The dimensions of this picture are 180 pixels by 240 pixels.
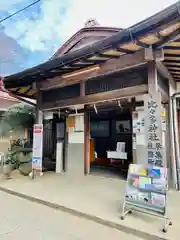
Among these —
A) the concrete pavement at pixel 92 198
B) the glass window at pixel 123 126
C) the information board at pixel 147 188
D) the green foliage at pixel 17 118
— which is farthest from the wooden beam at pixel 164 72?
the green foliage at pixel 17 118

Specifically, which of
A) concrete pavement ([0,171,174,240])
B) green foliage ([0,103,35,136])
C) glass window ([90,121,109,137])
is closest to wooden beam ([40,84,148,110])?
concrete pavement ([0,171,174,240])

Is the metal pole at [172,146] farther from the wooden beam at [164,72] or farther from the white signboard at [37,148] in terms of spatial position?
the white signboard at [37,148]

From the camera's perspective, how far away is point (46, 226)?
10.4 feet

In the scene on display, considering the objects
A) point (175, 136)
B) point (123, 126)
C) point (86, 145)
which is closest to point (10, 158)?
point (86, 145)

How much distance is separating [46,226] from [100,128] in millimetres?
7185

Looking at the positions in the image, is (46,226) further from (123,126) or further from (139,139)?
(123,126)

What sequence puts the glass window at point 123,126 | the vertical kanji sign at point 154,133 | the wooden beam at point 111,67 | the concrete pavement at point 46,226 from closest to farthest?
1. the concrete pavement at point 46,226
2. the vertical kanji sign at point 154,133
3. the wooden beam at point 111,67
4. the glass window at point 123,126

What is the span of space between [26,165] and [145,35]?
20.1 ft

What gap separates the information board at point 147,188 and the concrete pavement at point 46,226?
612 millimetres

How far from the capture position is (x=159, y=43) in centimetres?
357

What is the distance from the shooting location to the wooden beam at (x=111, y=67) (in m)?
4.11

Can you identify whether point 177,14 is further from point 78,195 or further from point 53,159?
point 53,159

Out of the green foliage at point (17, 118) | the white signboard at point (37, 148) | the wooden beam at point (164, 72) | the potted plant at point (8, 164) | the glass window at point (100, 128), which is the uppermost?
the wooden beam at point (164, 72)

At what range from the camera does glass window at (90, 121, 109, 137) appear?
32.6ft
